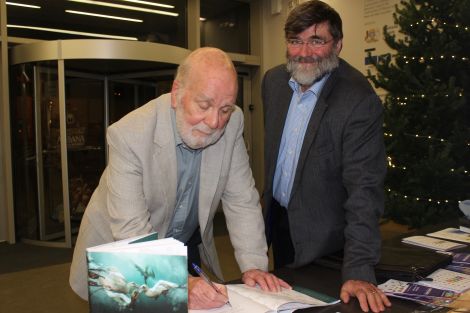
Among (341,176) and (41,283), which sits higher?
A: (341,176)

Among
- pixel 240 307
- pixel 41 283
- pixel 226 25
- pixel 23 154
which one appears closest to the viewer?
pixel 240 307

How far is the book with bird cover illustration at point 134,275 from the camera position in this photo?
0.94 m

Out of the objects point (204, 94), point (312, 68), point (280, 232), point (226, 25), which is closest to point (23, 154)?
point (226, 25)

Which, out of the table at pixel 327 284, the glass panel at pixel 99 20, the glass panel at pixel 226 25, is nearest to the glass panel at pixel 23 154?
the glass panel at pixel 99 20

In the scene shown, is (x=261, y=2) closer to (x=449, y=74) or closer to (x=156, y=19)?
(x=156, y=19)

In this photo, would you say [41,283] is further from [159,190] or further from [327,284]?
[327,284]

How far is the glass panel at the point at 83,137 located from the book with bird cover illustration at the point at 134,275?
521 centimetres

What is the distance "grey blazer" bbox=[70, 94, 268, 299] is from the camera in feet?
4.82

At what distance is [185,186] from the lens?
1678 mm

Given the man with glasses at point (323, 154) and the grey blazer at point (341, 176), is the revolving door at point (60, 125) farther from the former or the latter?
the grey blazer at point (341, 176)

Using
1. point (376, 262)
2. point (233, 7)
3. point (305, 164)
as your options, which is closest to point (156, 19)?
point (233, 7)

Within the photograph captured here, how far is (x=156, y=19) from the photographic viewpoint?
7.27 metres

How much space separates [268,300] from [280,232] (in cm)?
80

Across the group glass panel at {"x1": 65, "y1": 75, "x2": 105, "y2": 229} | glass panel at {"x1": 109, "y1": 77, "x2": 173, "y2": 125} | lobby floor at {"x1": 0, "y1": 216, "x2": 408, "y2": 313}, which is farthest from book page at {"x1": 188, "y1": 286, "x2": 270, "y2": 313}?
glass panel at {"x1": 109, "y1": 77, "x2": 173, "y2": 125}
